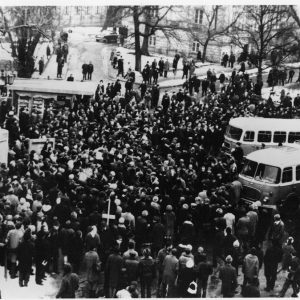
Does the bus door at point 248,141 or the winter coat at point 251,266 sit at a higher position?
the bus door at point 248,141

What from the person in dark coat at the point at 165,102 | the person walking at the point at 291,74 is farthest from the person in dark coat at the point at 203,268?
the person in dark coat at the point at 165,102

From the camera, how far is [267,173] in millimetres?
12961

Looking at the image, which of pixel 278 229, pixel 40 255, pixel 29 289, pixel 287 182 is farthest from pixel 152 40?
pixel 29 289

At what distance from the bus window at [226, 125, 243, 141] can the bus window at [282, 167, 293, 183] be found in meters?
2.65

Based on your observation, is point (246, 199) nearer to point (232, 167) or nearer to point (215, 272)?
point (232, 167)

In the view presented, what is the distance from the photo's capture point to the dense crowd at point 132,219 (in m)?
9.59

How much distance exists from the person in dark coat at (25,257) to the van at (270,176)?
5.29 m

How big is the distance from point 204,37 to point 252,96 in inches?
126

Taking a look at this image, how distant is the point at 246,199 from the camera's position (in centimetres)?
1304

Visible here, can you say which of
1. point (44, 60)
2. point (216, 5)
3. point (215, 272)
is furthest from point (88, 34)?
point (215, 272)

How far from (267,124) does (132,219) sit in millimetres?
6114

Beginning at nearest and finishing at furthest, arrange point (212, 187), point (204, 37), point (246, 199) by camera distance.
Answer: point (212, 187)
point (246, 199)
point (204, 37)

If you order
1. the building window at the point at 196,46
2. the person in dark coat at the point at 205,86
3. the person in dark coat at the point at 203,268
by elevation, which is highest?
the building window at the point at 196,46

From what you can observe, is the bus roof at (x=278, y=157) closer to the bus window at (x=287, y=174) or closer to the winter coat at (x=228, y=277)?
the bus window at (x=287, y=174)
